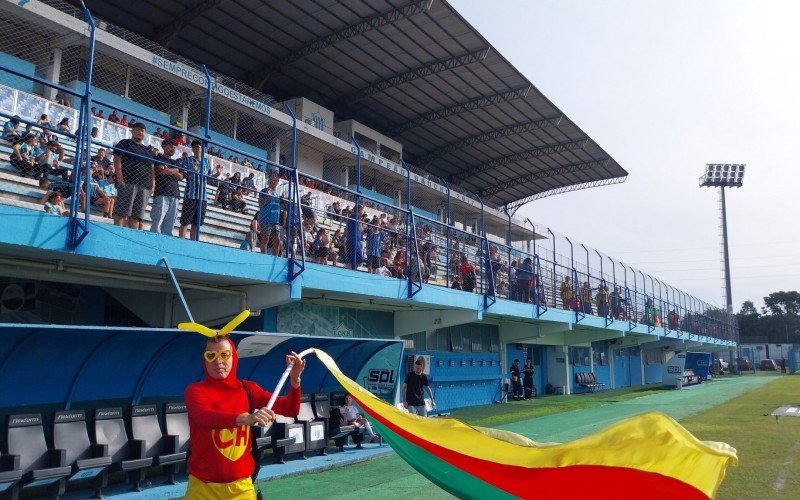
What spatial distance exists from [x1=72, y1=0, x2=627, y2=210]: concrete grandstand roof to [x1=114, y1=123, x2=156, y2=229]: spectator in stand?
1552 centimetres

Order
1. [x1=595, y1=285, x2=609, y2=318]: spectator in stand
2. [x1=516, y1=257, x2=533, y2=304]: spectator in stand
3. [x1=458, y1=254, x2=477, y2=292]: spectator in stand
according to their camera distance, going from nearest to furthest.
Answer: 1. [x1=458, y1=254, x2=477, y2=292]: spectator in stand
2. [x1=516, y1=257, x2=533, y2=304]: spectator in stand
3. [x1=595, y1=285, x2=609, y2=318]: spectator in stand

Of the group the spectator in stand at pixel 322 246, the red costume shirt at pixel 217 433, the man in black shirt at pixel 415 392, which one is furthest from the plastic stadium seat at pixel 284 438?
the red costume shirt at pixel 217 433

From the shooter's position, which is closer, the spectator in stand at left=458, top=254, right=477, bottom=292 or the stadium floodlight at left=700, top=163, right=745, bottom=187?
the spectator in stand at left=458, top=254, right=477, bottom=292

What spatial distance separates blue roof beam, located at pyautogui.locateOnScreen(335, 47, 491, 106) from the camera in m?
26.9

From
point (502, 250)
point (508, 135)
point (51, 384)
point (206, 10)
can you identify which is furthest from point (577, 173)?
point (51, 384)

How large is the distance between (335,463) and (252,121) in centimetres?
1764

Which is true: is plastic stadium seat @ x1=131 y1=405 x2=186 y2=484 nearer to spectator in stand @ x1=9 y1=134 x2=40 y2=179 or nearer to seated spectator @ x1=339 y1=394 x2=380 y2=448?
spectator in stand @ x1=9 y1=134 x2=40 y2=179

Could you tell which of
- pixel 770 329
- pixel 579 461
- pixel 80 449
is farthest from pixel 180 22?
pixel 770 329

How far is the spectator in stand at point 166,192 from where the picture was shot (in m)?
9.23

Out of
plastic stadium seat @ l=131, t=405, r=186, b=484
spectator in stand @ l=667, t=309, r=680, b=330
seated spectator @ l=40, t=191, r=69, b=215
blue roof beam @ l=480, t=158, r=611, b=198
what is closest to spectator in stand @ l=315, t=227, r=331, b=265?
plastic stadium seat @ l=131, t=405, r=186, b=484

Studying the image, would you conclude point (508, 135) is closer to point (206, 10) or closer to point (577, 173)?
point (577, 173)

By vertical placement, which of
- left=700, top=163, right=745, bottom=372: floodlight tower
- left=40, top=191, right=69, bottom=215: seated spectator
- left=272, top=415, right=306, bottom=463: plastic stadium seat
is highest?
left=700, top=163, right=745, bottom=372: floodlight tower

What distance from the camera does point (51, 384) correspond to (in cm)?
823

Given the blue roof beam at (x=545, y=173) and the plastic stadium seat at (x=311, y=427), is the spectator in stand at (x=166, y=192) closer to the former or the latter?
the plastic stadium seat at (x=311, y=427)
